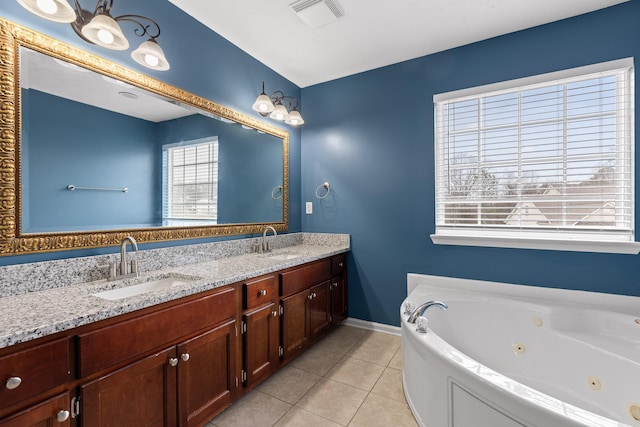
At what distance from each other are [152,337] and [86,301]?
0.98 ft

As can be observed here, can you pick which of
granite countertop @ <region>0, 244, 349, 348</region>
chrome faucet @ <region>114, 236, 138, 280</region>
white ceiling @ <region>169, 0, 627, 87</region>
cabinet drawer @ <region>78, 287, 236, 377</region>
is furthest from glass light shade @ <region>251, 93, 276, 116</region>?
cabinet drawer @ <region>78, 287, 236, 377</region>

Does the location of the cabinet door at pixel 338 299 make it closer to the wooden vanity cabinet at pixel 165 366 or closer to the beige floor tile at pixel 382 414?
the beige floor tile at pixel 382 414

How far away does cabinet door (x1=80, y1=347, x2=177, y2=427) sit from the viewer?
3.64 ft

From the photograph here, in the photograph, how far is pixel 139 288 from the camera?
1594 millimetres

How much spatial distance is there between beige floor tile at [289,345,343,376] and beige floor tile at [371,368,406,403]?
388 millimetres

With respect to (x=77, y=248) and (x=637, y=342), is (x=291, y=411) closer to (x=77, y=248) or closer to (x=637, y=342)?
(x=77, y=248)

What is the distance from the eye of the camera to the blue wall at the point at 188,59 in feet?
4.66

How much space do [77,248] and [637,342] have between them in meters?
3.12

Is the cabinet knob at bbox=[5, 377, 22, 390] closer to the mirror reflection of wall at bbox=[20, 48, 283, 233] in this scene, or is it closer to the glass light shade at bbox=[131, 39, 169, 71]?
the mirror reflection of wall at bbox=[20, 48, 283, 233]

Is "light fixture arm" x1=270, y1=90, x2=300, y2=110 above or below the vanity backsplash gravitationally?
above

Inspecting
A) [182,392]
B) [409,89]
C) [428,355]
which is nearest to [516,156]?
[409,89]

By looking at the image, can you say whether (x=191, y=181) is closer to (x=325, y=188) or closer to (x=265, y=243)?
(x=265, y=243)

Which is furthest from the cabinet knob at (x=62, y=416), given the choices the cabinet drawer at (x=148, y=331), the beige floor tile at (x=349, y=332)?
the beige floor tile at (x=349, y=332)

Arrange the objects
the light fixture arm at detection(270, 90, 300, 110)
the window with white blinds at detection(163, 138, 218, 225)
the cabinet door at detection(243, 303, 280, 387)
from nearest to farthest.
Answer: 1. the cabinet door at detection(243, 303, 280, 387)
2. the window with white blinds at detection(163, 138, 218, 225)
3. the light fixture arm at detection(270, 90, 300, 110)
